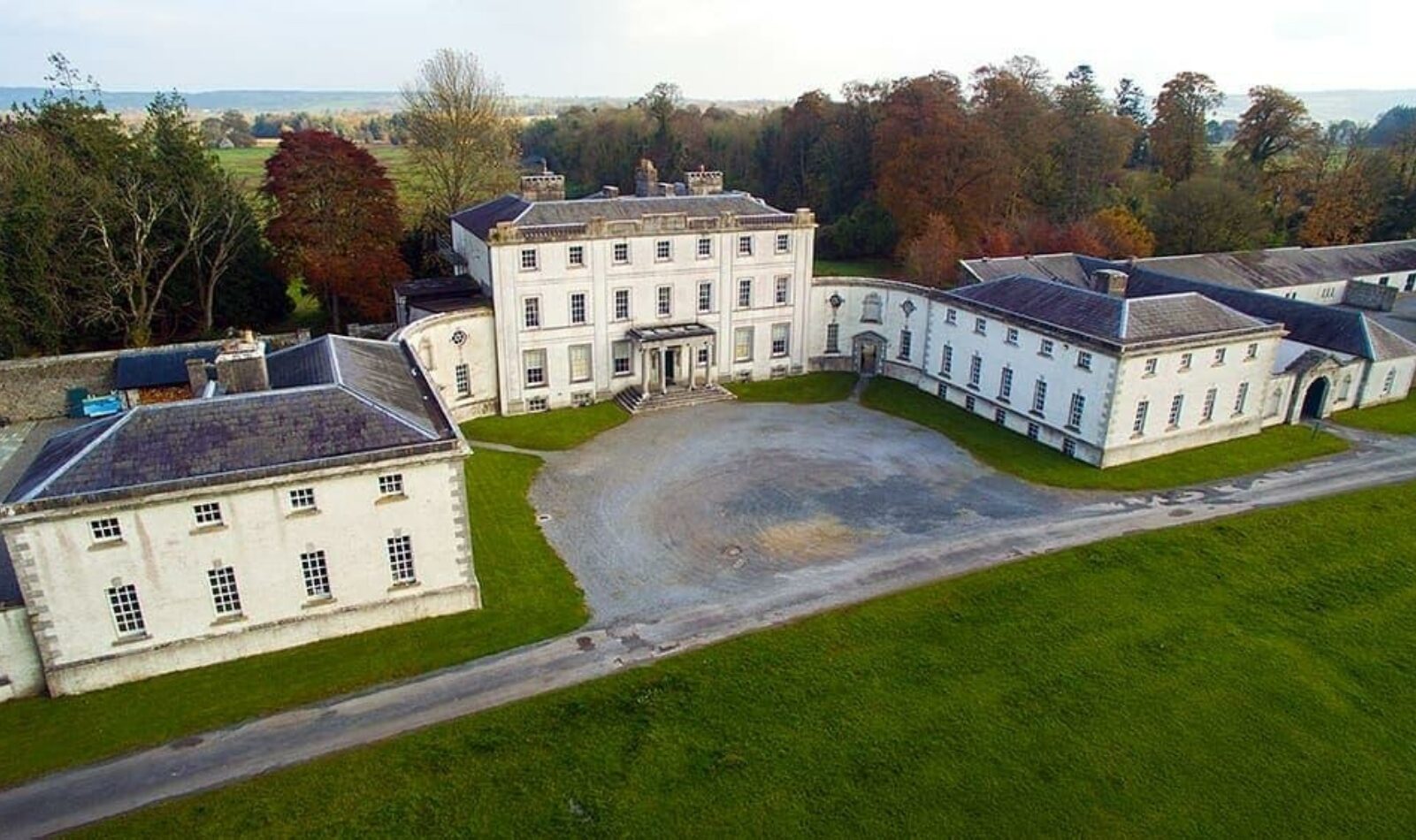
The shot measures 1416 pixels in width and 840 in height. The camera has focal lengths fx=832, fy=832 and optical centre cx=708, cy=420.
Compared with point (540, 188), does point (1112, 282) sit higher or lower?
lower

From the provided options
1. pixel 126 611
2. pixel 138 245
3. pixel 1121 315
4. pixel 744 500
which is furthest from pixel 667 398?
pixel 138 245

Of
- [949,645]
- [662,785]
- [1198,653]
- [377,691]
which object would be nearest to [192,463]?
[377,691]

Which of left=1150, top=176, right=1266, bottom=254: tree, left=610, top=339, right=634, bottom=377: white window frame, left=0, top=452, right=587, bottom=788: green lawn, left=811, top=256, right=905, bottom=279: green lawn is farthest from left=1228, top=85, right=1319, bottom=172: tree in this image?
left=0, top=452, right=587, bottom=788: green lawn

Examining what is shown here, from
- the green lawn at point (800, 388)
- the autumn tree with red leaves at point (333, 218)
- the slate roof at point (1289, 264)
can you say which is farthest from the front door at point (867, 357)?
the autumn tree with red leaves at point (333, 218)

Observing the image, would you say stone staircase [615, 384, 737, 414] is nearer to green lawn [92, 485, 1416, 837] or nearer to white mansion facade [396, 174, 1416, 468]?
white mansion facade [396, 174, 1416, 468]

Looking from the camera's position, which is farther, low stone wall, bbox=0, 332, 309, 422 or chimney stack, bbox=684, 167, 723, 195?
chimney stack, bbox=684, 167, 723, 195

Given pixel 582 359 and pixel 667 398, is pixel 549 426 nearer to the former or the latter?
pixel 582 359
